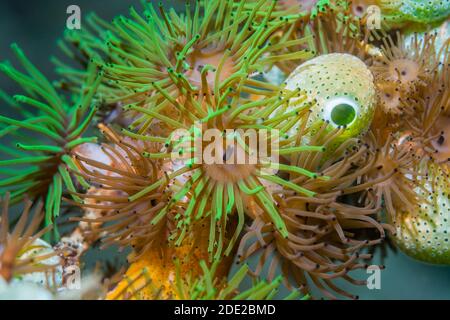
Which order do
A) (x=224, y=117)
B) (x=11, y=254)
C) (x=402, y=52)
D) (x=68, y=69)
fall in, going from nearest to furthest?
(x=11, y=254) < (x=224, y=117) < (x=402, y=52) < (x=68, y=69)

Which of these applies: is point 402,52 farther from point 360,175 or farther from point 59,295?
point 59,295

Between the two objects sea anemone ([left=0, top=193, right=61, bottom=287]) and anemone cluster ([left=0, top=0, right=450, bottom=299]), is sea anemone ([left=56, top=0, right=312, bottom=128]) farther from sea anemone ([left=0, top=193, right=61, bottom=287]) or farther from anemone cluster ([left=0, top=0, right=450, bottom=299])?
sea anemone ([left=0, top=193, right=61, bottom=287])

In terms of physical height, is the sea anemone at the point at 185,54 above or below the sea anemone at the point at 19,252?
above

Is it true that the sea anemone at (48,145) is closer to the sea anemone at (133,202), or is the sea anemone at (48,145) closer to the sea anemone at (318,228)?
the sea anemone at (133,202)

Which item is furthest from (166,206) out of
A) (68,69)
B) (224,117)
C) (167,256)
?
(68,69)

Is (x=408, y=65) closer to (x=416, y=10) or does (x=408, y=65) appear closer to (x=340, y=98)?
(x=416, y=10)

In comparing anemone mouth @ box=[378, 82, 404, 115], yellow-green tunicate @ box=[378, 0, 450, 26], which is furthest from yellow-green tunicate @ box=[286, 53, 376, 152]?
yellow-green tunicate @ box=[378, 0, 450, 26]

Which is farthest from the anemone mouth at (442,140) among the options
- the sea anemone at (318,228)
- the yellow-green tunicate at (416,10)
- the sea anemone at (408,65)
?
the yellow-green tunicate at (416,10)
